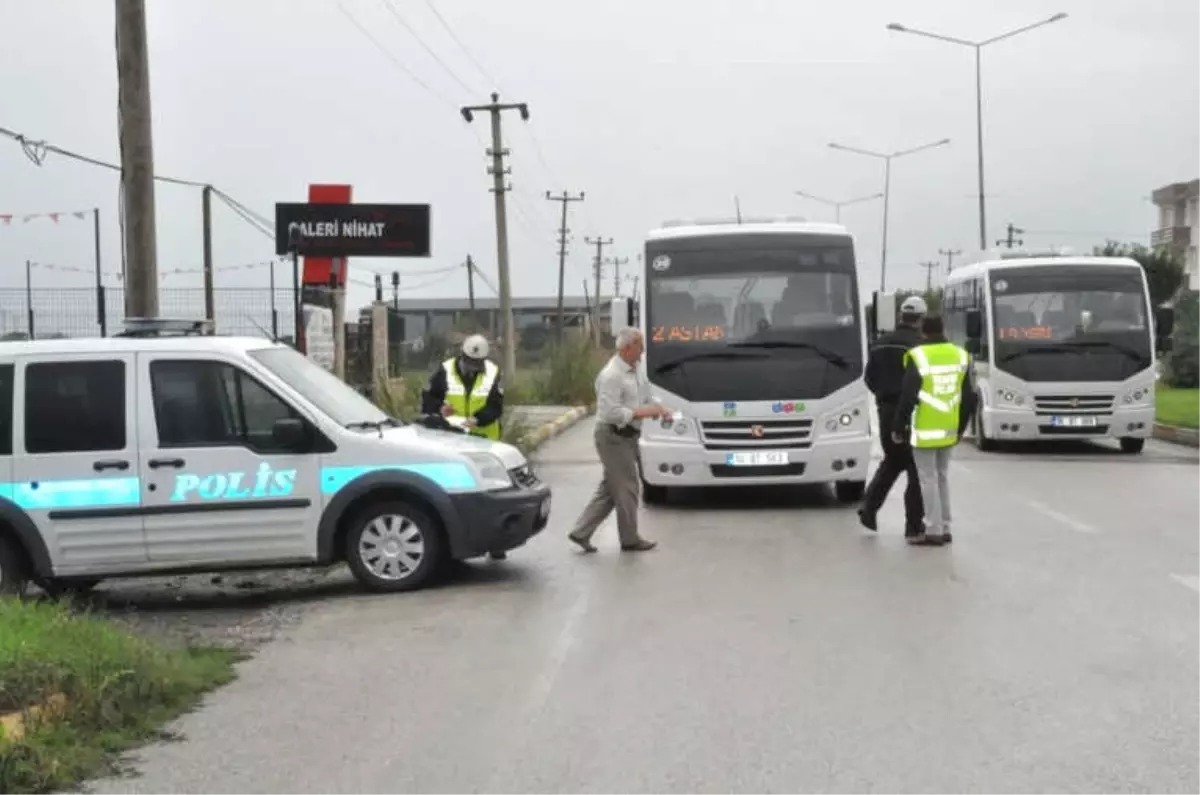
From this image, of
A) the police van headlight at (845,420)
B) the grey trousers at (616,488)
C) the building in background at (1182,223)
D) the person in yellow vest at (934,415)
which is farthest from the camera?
the building in background at (1182,223)

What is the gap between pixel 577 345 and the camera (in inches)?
1427

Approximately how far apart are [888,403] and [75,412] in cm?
655

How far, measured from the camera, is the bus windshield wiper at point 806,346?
14.1 m

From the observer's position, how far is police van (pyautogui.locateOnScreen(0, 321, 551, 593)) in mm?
9547

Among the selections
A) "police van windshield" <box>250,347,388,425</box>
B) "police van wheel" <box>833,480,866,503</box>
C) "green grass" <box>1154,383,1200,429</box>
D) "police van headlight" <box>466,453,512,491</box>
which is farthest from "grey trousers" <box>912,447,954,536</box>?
"green grass" <box>1154,383,1200,429</box>

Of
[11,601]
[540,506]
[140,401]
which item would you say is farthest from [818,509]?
[11,601]

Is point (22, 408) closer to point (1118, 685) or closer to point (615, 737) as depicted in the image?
point (615, 737)

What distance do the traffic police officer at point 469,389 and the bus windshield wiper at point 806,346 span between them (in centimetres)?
292

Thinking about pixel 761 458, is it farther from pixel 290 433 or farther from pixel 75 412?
pixel 75 412

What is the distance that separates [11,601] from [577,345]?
28.4m

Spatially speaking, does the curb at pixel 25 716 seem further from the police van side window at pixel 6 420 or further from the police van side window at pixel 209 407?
the police van side window at pixel 6 420

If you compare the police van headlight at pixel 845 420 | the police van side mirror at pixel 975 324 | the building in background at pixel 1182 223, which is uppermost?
the building in background at pixel 1182 223

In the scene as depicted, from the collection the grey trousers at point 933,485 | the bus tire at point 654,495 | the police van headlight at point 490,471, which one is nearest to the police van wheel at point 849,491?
the bus tire at point 654,495

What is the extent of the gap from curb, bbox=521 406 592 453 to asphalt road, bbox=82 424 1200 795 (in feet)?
31.4
